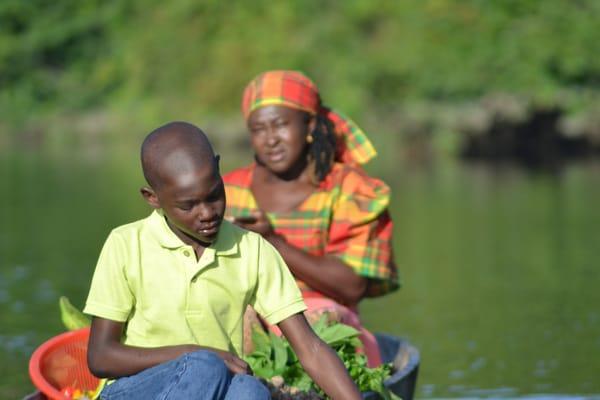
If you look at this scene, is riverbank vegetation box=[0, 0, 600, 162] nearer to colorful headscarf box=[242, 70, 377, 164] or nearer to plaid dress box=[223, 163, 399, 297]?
colorful headscarf box=[242, 70, 377, 164]

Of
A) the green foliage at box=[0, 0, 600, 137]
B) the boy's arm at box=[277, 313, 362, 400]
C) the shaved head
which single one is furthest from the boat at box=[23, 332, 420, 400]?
the green foliage at box=[0, 0, 600, 137]

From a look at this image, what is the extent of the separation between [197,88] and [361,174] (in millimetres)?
40257

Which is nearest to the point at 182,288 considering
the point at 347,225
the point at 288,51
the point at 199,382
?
the point at 199,382

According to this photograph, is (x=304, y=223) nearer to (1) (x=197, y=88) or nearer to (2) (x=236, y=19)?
(1) (x=197, y=88)

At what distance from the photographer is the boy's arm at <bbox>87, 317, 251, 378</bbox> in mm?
3768

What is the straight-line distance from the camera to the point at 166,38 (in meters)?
49.7

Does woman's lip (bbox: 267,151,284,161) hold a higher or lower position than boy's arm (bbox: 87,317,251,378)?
higher

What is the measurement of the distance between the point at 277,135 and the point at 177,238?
1877 mm

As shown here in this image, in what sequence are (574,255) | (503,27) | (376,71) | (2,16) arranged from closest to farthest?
1. (574,255)
2. (503,27)
3. (376,71)
4. (2,16)

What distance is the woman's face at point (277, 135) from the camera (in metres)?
5.70

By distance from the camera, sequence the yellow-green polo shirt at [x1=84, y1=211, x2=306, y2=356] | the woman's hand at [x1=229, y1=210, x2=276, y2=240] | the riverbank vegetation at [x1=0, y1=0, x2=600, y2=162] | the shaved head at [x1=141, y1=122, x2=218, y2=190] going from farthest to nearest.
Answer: the riverbank vegetation at [x1=0, y1=0, x2=600, y2=162] → the woman's hand at [x1=229, y1=210, x2=276, y2=240] → the yellow-green polo shirt at [x1=84, y1=211, x2=306, y2=356] → the shaved head at [x1=141, y1=122, x2=218, y2=190]

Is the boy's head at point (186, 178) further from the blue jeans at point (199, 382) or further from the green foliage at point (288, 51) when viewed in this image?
the green foliage at point (288, 51)

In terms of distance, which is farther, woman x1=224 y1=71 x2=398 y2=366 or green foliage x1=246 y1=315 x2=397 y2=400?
woman x1=224 y1=71 x2=398 y2=366

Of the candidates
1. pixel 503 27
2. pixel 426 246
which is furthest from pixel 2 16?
pixel 426 246
